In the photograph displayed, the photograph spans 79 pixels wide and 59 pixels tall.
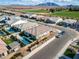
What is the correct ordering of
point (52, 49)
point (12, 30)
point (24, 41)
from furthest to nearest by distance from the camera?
point (12, 30)
point (24, 41)
point (52, 49)

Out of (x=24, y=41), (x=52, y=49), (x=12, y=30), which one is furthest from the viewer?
(x=12, y=30)

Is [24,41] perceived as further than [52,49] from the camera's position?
Yes

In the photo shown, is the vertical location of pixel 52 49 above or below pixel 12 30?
below

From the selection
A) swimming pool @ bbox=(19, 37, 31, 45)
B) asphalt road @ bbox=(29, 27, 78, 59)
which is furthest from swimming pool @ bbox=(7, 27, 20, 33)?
asphalt road @ bbox=(29, 27, 78, 59)

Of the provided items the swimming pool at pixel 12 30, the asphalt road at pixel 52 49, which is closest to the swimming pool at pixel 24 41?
the asphalt road at pixel 52 49

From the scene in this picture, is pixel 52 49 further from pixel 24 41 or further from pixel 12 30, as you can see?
pixel 12 30

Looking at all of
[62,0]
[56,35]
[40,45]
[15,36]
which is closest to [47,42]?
[40,45]

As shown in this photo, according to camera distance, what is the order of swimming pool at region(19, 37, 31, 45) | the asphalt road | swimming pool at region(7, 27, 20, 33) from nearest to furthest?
the asphalt road → swimming pool at region(19, 37, 31, 45) → swimming pool at region(7, 27, 20, 33)

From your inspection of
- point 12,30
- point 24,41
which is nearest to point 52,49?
point 24,41

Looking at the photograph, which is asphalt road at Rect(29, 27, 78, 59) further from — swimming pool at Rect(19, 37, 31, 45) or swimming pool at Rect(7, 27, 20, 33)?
swimming pool at Rect(7, 27, 20, 33)

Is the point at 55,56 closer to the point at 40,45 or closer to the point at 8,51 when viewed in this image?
the point at 40,45

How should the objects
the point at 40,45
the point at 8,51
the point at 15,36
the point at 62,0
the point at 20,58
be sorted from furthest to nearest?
1. the point at 62,0
2. the point at 15,36
3. the point at 40,45
4. the point at 8,51
5. the point at 20,58
